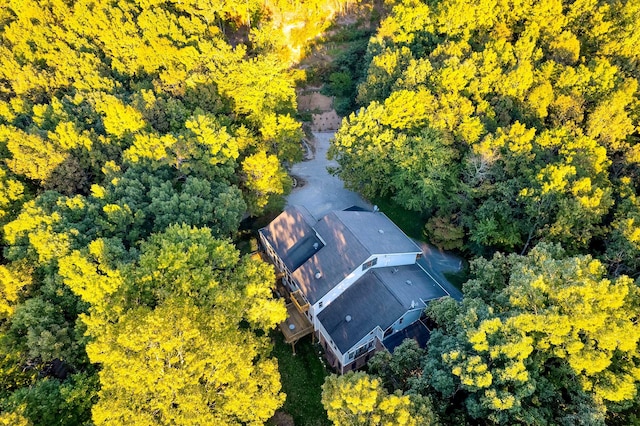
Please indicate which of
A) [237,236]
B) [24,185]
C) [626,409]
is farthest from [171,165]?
[626,409]

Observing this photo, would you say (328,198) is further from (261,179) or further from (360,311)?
(360,311)

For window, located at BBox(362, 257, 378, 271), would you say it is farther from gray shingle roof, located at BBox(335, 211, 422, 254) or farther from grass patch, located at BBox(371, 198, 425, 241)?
grass patch, located at BBox(371, 198, 425, 241)

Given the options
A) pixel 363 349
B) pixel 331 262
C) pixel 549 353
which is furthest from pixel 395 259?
pixel 549 353

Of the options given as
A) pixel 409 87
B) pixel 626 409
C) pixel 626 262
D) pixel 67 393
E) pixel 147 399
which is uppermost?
pixel 409 87

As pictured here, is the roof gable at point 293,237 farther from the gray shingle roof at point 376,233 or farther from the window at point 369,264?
the window at point 369,264

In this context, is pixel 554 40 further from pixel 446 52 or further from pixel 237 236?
pixel 237 236
